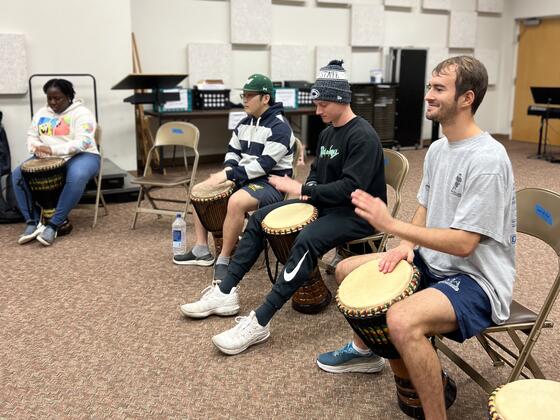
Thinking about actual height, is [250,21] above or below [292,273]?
above

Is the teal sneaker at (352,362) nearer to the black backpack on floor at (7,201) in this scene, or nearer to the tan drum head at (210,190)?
the tan drum head at (210,190)

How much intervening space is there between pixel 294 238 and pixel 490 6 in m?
8.81

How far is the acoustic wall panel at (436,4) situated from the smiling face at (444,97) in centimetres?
800

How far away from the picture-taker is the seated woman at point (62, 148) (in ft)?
14.3

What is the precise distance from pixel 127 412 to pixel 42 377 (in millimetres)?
490

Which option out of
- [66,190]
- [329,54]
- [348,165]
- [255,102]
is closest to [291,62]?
[329,54]

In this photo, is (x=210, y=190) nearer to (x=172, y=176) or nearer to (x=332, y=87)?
(x=172, y=176)

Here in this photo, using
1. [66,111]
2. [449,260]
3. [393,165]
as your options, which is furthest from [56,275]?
[449,260]

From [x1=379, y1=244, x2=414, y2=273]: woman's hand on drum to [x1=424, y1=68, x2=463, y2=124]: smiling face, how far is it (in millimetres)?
489

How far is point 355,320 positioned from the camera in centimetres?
193

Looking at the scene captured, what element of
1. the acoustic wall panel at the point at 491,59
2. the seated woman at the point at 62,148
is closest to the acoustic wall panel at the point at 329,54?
the acoustic wall panel at the point at 491,59

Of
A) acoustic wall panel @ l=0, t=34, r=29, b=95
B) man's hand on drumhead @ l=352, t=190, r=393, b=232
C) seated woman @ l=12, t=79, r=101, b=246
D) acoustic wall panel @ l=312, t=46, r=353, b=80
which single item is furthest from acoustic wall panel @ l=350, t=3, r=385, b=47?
man's hand on drumhead @ l=352, t=190, r=393, b=232

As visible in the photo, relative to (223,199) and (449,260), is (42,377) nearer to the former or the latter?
(223,199)

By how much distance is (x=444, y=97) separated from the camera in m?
Result: 1.92
